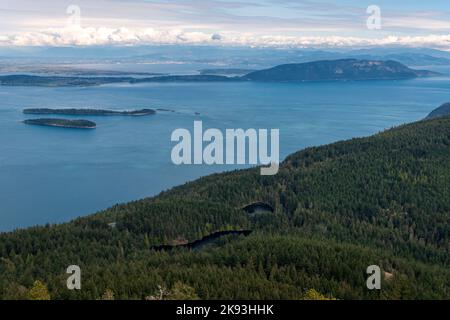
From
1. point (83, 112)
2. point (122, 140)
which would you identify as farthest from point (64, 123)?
point (122, 140)

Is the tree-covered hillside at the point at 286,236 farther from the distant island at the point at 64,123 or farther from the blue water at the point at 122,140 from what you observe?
the distant island at the point at 64,123

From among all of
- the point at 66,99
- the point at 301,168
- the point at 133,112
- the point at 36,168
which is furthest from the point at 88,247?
the point at 66,99

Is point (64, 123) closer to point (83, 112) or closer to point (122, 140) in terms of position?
point (83, 112)

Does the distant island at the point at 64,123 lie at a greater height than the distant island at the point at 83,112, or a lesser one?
lesser

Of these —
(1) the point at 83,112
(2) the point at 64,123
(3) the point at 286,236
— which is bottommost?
(3) the point at 286,236

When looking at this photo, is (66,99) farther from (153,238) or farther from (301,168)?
(153,238)

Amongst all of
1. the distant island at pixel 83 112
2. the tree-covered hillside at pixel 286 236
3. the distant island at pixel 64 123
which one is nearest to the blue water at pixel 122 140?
the distant island at pixel 64 123
